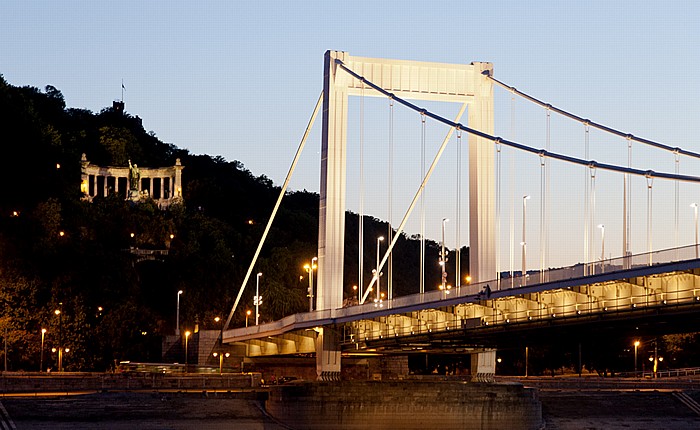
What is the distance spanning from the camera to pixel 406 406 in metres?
59.0

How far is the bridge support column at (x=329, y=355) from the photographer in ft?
211

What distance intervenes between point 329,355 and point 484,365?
7690 millimetres

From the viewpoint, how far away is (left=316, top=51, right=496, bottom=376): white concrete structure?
2506 inches

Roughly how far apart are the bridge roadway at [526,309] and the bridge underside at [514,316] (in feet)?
0.11

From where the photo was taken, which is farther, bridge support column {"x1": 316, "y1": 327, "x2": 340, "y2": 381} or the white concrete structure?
bridge support column {"x1": 316, "y1": 327, "x2": 340, "y2": 381}

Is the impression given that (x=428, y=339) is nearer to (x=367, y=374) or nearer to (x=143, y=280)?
(x=367, y=374)

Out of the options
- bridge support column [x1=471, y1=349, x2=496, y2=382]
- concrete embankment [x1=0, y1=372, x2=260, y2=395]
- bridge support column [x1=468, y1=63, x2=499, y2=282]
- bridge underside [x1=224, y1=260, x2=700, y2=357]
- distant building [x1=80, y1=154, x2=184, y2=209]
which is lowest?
concrete embankment [x1=0, y1=372, x2=260, y2=395]

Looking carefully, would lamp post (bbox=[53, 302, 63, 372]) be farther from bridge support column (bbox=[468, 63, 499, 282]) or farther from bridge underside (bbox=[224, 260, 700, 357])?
bridge support column (bbox=[468, 63, 499, 282])

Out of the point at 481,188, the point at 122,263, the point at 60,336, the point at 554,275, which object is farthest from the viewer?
the point at 122,263

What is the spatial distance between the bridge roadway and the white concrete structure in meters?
1.49

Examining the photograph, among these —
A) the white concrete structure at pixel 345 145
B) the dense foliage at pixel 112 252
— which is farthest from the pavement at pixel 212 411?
the dense foliage at pixel 112 252

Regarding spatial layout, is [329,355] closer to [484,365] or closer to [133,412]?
[484,365]

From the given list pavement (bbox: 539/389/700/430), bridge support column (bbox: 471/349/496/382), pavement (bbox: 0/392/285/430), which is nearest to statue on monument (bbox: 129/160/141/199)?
pavement (bbox: 539/389/700/430)

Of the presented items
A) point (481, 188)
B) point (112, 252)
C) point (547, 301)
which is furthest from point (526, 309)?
point (112, 252)
